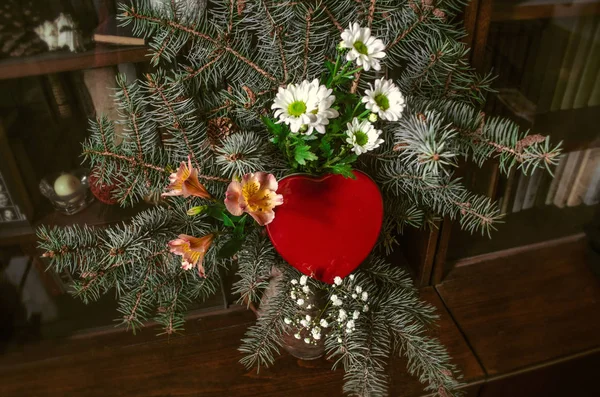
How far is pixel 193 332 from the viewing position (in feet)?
3.02

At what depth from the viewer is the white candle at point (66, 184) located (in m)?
0.84

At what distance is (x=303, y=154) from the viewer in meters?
0.59

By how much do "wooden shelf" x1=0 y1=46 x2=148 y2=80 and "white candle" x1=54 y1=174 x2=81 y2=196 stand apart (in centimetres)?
18

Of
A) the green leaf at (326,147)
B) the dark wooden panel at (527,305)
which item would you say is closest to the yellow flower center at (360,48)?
the green leaf at (326,147)

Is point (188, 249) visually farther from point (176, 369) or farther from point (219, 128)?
point (176, 369)

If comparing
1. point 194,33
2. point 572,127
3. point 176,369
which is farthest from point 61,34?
point 572,127

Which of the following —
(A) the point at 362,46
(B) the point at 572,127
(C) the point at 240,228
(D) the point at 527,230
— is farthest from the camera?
(D) the point at 527,230

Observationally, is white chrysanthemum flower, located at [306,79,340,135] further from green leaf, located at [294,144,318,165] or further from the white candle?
the white candle

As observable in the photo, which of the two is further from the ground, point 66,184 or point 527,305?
point 66,184

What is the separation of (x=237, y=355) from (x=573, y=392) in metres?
0.72

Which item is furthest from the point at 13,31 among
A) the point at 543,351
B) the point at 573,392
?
the point at 573,392

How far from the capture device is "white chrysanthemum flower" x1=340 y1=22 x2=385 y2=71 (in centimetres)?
53

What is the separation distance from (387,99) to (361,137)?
0.17 feet

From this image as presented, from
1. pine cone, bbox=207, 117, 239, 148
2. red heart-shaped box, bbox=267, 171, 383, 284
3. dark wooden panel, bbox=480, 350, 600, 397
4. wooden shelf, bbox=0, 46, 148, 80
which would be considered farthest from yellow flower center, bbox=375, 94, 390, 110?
dark wooden panel, bbox=480, 350, 600, 397
